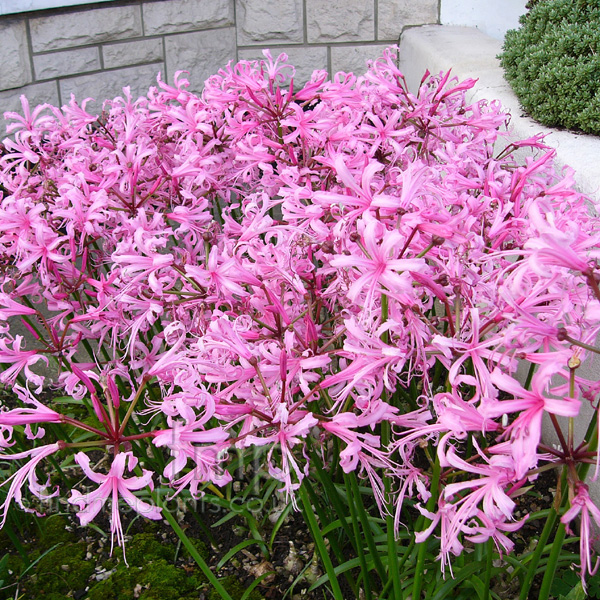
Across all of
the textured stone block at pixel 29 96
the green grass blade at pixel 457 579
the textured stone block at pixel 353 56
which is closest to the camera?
the green grass blade at pixel 457 579

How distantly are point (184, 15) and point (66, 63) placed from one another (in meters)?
1.13

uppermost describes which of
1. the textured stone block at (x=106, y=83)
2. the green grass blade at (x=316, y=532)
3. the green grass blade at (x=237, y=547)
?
the textured stone block at (x=106, y=83)

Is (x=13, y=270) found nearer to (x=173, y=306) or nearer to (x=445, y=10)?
(x=173, y=306)

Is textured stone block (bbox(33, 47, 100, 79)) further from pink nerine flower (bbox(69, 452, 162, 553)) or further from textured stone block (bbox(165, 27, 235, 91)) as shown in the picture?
pink nerine flower (bbox(69, 452, 162, 553))

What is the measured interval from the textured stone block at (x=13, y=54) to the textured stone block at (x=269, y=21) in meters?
1.93

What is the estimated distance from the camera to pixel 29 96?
478 centimetres

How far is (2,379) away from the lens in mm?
1748

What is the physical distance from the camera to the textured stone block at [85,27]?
4.72 metres

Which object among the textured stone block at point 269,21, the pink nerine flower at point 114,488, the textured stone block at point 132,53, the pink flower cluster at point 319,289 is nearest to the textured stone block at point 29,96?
the textured stone block at point 132,53

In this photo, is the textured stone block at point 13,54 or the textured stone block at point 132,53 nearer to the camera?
the textured stone block at point 13,54

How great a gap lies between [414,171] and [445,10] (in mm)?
4997

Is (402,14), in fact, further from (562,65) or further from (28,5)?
(28,5)

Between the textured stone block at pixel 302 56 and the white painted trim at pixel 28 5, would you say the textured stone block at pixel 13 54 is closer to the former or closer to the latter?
the white painted trim at pixel 28 5

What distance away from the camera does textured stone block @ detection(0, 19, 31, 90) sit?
4.48 meters
